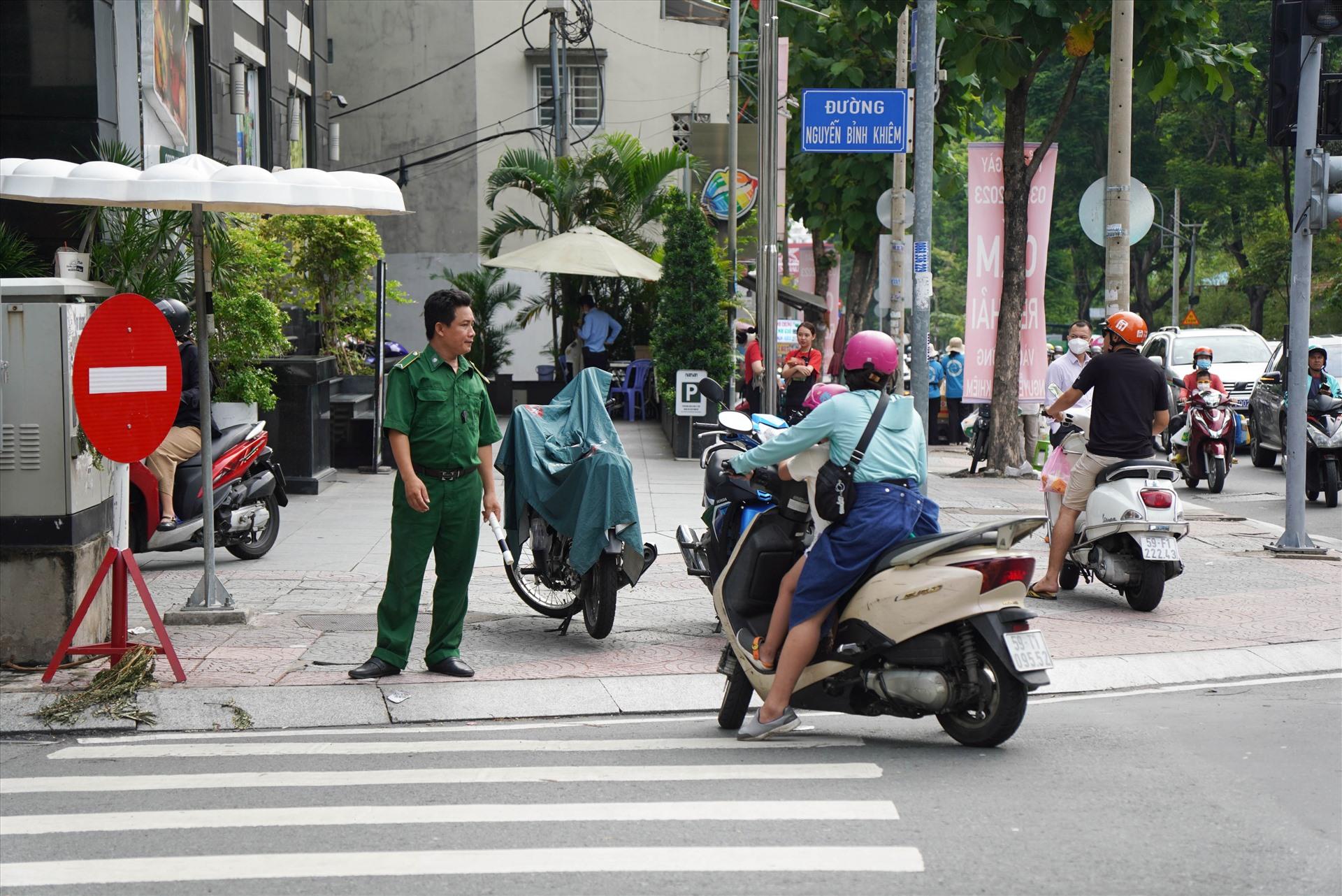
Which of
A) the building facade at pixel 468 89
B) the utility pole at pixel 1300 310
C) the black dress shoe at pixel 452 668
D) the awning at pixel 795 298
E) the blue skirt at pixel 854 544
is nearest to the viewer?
the blue skirt at pixel 854 544

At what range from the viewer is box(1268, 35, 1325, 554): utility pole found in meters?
11.8

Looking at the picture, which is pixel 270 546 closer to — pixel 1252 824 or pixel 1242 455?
pixel 1252 824

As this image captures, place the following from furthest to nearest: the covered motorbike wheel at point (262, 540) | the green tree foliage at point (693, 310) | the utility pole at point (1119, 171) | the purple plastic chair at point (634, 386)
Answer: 1. the purple plastic chair at point (634, 386)
2. the green tree foliage at point (693, 310)
3. the utility pole at point (1119, 171)
4. the covered motorbike wheel at point (262, 540)

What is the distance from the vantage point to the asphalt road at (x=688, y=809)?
186 inches

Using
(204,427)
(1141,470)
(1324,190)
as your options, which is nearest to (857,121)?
(1324,190)

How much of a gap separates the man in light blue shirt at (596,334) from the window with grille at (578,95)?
11.7 metres

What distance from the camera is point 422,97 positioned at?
34406mm

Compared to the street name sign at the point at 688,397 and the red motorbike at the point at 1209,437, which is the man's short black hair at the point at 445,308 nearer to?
the street name sign at the point at 688,397

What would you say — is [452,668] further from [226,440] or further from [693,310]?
A: [693,310]

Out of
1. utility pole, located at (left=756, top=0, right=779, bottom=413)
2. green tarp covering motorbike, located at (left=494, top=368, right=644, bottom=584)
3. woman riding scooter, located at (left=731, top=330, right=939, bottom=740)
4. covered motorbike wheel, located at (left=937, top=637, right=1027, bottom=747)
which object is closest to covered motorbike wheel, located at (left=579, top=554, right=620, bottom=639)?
green tarp covering motorbike, located at (left=494, top=368, right=644, bottom=584)

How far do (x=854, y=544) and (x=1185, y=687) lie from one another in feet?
8.42

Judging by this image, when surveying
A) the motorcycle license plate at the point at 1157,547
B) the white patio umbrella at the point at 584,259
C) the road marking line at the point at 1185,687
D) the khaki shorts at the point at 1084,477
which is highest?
the white patio umbrella at the point at 584,259

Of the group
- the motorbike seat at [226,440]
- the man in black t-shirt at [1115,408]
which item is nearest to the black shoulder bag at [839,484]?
the man in black t-shirt at [1115,408]

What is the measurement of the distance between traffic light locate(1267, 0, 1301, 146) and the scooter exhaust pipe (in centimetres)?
750
